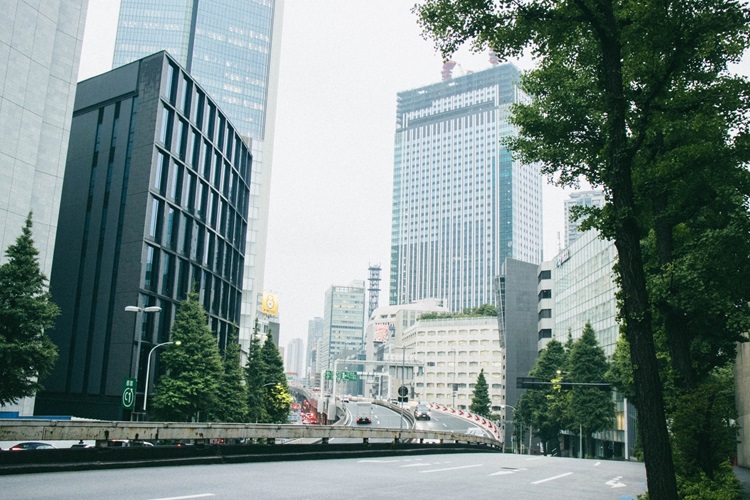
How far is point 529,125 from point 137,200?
42395 millimetres

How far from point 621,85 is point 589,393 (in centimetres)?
5541

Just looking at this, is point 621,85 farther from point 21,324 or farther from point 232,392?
point 232,392

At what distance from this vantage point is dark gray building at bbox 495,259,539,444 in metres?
116

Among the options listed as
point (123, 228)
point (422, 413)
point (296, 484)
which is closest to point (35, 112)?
point (123, 228)

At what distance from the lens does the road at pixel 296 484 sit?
10.7 metres

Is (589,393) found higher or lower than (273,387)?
higher

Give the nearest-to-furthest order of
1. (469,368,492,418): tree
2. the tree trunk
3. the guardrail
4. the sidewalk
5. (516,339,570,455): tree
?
1. the tree trunk
2. the guardrail
3. the sidewalk
4. (516,339,570,455): tree
5. (469,368,492,418): tree

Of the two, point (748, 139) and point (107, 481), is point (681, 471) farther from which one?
point (107, 481)

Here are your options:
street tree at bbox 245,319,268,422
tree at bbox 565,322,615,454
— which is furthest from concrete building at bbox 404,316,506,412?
tree at bbox 565,322,615,454

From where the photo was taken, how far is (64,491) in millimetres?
10398

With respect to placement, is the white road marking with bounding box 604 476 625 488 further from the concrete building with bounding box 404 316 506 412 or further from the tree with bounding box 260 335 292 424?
the concrete building with bounding box 404 316 506 412

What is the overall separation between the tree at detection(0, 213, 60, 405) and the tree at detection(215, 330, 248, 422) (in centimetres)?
1978

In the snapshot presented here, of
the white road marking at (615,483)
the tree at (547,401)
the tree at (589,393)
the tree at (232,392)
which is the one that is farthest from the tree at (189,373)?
the tree at (547,401)

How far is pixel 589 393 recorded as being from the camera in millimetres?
60844
